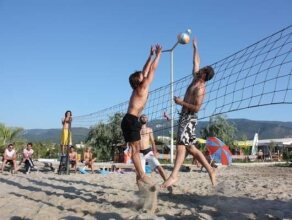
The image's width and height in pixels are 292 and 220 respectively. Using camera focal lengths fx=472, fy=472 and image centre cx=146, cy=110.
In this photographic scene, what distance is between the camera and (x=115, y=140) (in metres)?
32.7

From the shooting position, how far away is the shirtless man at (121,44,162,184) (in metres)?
5.03

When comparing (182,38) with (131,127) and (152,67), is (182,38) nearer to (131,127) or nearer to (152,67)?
(152,67)

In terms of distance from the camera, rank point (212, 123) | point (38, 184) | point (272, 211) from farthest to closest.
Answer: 1. point (212, 123)
2. point (38, 184)
3. point (272, 211)

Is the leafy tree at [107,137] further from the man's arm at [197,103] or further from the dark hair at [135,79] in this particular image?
the dark hair at [135,79]

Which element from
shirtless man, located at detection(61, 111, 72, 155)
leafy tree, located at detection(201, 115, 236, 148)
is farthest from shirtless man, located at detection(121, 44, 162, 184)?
leafy tree, located at detection(201, 115, 236, 148)

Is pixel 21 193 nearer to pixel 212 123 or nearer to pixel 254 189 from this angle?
pixel 254 189

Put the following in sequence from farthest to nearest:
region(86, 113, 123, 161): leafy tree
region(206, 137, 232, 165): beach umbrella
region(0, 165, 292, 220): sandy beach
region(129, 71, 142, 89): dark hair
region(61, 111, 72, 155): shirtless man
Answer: region(86, 113, 123, 161): leafy tree → region(206, 137, 232, 165): beach umbrella → region(61, 111, 72, 155): shirtless man → region(129, 71, 142, 89): dark hair → region(0, 165, 292, 220): sandy beach

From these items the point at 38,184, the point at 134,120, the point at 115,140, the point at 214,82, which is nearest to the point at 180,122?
the point at 134,120

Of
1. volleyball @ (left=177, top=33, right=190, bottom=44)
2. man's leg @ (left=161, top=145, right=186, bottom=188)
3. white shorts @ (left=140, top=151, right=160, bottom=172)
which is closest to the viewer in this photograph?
man's leg @ (left=161, top=145, right=186, bottom=188)

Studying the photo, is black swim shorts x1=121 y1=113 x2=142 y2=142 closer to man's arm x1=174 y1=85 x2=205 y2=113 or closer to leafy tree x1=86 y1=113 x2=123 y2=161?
man's arm x1=174 y1=85 x2=205 y2=113

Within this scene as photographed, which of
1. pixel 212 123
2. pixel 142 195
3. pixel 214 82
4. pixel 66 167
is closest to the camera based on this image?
pixel 142 195

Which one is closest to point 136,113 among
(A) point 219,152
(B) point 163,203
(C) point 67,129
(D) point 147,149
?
(B) point 163,203

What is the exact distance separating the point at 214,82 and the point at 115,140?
2651cm

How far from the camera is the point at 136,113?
511 cm
